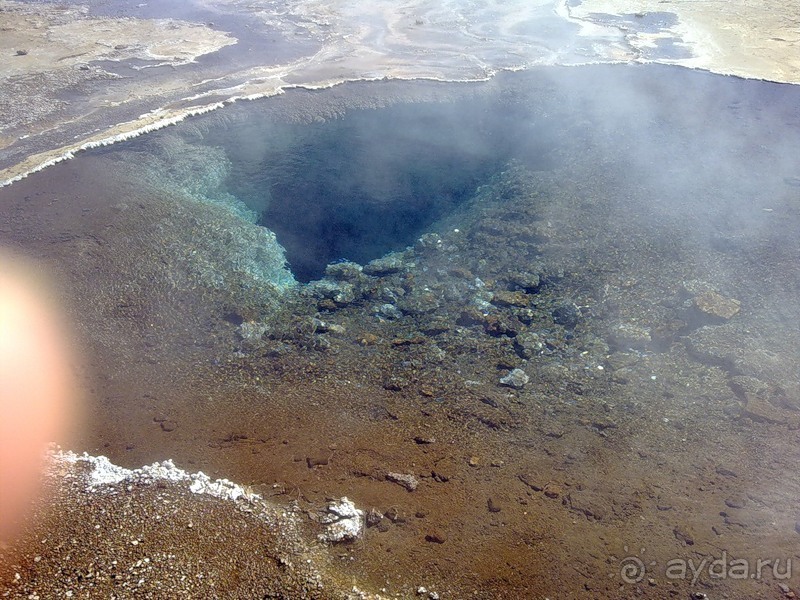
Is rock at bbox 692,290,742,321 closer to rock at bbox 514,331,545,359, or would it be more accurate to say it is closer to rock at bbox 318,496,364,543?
rock at bbox 514,331,545,359

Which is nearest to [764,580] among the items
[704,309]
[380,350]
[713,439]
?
[713,439]

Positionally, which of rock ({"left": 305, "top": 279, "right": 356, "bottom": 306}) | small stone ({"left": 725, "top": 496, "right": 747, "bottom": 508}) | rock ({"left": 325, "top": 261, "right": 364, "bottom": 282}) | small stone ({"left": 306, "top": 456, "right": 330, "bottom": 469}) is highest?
rock ({"left": 325, "top": 261, "right": 364, "bottom": 282})

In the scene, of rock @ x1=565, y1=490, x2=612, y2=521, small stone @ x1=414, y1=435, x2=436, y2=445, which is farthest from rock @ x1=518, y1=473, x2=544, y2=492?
small stone @ x1=414, y1=435, x2=436, y2=445

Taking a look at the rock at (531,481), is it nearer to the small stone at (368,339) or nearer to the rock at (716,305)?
the small stone at (368,339)

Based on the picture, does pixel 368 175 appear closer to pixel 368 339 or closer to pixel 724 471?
pixel 368 339

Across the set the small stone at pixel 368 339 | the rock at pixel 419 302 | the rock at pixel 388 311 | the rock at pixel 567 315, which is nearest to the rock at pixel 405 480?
the small stone at pixel 368 339

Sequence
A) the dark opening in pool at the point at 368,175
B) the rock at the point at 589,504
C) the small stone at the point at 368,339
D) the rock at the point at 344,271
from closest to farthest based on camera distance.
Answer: the rock at the point at 589,504 < the small stone at the point at 368,339 < the rock at the point at 344,271 < the dark opening in pool at the point at 368,175

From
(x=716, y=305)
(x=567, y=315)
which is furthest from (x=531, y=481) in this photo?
(x=716, y=305)
